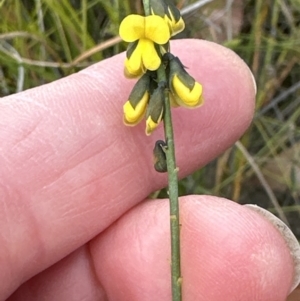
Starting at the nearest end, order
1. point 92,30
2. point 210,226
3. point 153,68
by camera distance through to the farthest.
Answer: point 153,68 → point 210,226 → point 92,30

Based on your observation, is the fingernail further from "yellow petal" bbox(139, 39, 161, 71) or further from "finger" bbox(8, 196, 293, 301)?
"yellow petal" bbox(139, 39, 161, 71)

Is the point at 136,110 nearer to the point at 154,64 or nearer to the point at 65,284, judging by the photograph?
the point at 154,64

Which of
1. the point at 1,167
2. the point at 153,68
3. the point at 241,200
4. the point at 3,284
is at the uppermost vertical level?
the point at 153,68

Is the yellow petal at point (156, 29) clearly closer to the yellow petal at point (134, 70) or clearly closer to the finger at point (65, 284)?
the yellow petal at point (134, 70)

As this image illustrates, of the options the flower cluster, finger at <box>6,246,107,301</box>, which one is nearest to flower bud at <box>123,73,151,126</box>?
the flower cluster

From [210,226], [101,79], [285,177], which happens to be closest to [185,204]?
[210,226]

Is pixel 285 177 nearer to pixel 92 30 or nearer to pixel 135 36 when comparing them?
pixel 92 30
